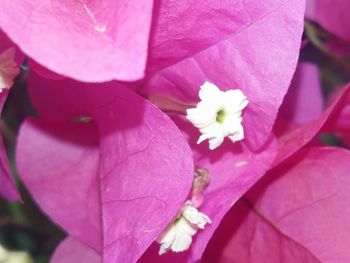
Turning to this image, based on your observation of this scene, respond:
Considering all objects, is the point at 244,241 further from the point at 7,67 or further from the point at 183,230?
the point at 7,67

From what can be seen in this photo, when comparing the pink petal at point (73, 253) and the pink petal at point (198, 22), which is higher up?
the pink petal at point (198, 22)

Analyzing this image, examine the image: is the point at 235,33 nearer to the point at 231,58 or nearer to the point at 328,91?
the point at 231,58

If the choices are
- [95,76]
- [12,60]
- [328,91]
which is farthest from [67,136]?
[328,91]

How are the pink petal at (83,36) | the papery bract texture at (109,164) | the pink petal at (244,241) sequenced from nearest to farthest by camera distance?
the pink petal at (83,36), the papery bract texture at (109,164), the pink petal at (244,241)

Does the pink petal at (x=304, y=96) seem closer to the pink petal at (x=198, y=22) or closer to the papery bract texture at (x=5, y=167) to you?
the pink petal at (x=198, y=22)

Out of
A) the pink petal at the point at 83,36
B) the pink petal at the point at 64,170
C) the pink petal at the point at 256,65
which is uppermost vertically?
the pink petal at the point at 83,36

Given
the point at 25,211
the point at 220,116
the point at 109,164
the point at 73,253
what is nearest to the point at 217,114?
the point at 220,116

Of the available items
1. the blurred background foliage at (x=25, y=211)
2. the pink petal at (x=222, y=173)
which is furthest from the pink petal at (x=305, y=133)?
the blurred background foliage at (x=25, y=211)
